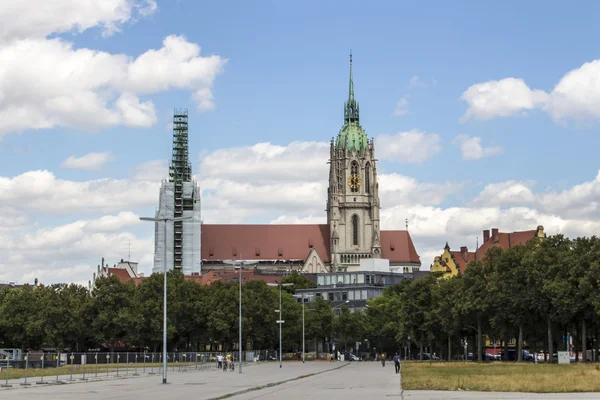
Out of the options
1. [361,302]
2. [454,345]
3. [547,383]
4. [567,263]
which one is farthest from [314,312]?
[547,383]

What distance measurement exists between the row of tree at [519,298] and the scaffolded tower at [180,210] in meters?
77.9

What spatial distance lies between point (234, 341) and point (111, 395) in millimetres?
90169

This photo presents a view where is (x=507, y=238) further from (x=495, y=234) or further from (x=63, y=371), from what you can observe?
(x=63, y=371)

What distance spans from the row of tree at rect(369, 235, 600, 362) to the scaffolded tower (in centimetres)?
7786

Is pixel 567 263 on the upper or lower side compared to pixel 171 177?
lower

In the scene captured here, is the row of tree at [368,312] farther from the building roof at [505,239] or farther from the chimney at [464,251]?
the chimney at [464,251]

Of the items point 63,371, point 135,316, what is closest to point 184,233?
point 135,316

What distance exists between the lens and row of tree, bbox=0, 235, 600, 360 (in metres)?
76.9

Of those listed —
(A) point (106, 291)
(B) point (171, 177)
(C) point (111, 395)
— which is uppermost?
(B) point (171, 177)

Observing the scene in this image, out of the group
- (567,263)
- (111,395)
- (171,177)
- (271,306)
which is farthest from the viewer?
(171,177)

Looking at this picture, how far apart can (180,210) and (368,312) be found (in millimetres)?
50798

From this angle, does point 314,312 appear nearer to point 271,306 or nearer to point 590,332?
point 271,306

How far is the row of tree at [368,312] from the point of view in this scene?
76.9m

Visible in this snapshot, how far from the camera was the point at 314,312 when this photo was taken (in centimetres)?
14200
